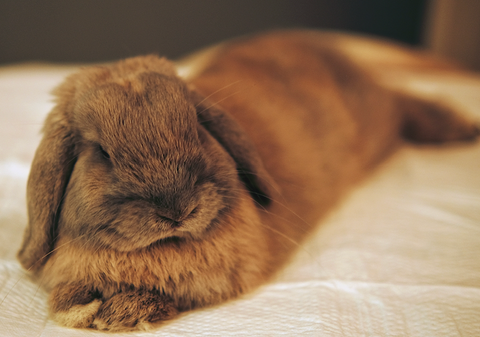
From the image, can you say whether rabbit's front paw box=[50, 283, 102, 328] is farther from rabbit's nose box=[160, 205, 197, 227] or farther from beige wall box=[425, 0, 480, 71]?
beige wall box=[425, 0, 480, 71]

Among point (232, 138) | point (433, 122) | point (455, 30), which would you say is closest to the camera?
point (232, 138)

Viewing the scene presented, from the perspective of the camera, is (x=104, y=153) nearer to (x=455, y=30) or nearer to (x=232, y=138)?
(x=232, y=138)

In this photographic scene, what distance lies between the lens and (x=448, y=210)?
153cm

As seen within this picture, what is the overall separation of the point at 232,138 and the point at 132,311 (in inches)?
21.9

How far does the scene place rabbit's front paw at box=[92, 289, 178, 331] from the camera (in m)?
0.98

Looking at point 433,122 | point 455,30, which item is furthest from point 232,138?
point 455,30

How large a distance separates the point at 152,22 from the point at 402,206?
337 cm

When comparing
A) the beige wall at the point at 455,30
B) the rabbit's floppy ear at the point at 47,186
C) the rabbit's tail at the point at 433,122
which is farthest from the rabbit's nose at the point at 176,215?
the beige wall at the point at 455,30

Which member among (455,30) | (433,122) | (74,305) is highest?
(455,30)

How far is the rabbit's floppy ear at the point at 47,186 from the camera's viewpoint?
3.46 ft

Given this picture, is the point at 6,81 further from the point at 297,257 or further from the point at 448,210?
the point at 448,210

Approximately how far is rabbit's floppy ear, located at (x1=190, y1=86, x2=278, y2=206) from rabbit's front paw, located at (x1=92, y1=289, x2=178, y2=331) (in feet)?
1.45

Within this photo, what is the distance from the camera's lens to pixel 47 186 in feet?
3.45

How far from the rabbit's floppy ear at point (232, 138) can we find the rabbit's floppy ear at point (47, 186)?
1.27 ft
